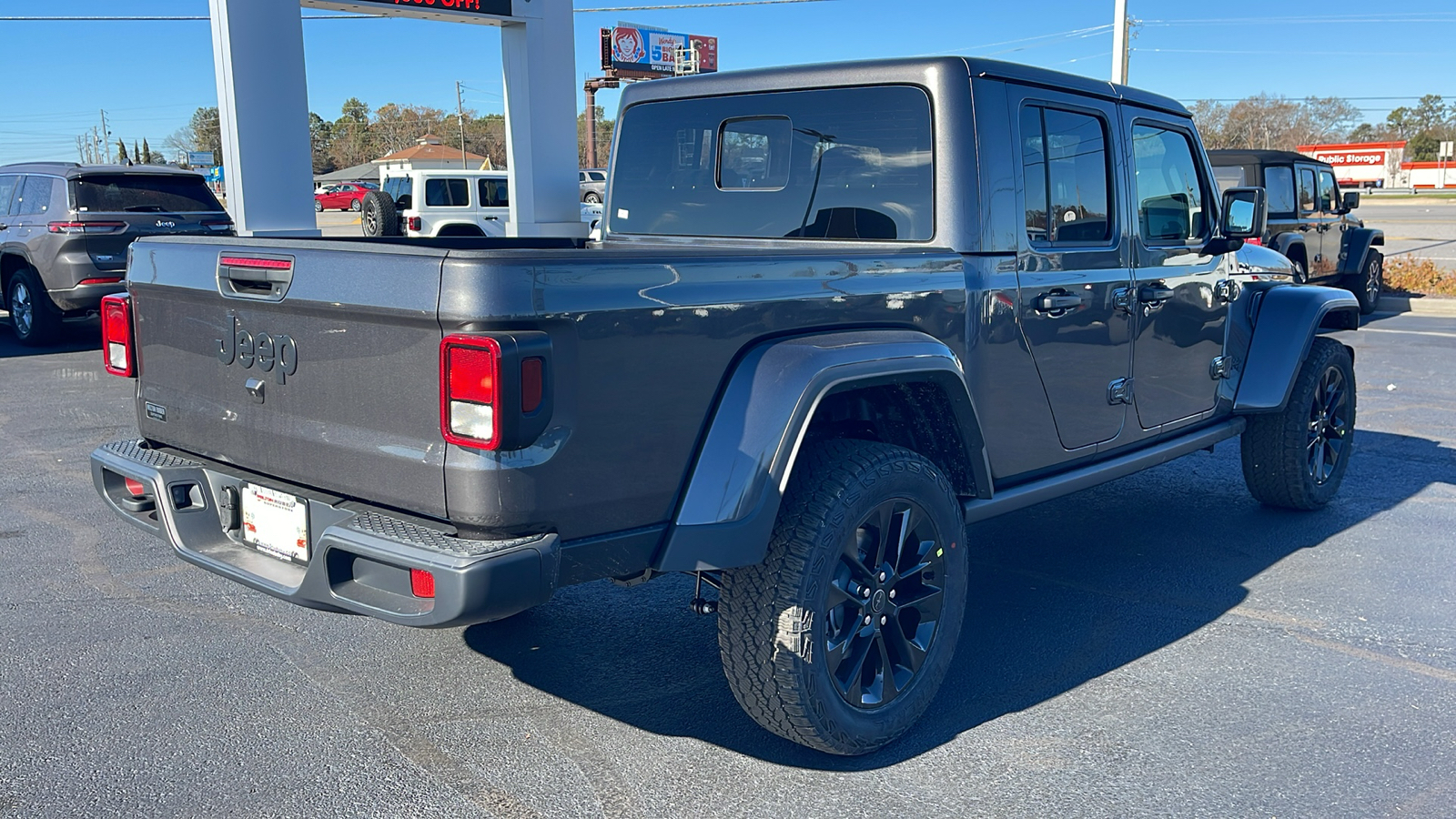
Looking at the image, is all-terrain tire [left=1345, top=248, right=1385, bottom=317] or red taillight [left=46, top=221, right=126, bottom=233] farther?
all-terrain tire [left=1345, top=248, right=1385, bottom=317]

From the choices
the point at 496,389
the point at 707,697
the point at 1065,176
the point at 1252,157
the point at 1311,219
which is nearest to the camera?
the point at 496,389

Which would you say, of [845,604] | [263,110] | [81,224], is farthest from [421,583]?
[81,224]

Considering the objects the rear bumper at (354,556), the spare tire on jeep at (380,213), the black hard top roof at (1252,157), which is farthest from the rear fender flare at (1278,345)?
the spare tire on jeep at (380,213)

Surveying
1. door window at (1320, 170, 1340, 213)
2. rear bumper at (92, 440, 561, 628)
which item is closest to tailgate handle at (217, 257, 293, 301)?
rear bumper at (92, 440, 561, 628)

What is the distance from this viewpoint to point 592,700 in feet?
11.4

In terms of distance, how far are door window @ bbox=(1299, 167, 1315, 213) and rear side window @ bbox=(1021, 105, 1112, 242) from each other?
33.1ft

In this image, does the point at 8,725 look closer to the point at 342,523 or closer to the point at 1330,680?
the point at 342,523

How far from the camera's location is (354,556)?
8.83 ft

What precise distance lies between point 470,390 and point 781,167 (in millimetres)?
1873

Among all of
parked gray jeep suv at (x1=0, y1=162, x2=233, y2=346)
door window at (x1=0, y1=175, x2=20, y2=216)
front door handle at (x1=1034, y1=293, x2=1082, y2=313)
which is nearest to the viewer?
front door handle at (x1=1034, y1=293, x2=1082, y2=313)

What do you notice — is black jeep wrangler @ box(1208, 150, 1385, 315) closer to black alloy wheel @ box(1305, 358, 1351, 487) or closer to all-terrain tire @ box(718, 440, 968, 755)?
black alloy wheel @ box(1305, 358, 1351, 487)

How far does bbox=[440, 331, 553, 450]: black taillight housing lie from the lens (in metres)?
2.39

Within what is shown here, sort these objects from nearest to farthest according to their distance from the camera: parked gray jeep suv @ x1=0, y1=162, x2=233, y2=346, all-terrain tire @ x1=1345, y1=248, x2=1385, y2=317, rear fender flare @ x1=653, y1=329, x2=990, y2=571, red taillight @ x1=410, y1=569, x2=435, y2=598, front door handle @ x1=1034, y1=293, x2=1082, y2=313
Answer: red taillight @ x1=410, y1=569, x2=435, y2=598 < rear fender flare @ x1=653, y1=329, x2=990, y2=571 < front door handle @ x1=1034, y1=293, x2=1082, y2=313 < parked gray jeep suv @ x1=0, y1=162, x2=233, y2=346 < all-terrain tire @ x1=1345, y1=248, x2=1385, y2=317

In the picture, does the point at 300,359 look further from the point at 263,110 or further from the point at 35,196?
the point at 35,196
